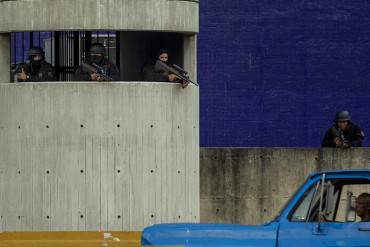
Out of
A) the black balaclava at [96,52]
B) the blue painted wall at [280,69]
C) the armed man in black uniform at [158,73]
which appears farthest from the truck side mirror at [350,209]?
the blue painted wall at [280,69]

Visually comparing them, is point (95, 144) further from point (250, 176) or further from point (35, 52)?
point (250, 176)

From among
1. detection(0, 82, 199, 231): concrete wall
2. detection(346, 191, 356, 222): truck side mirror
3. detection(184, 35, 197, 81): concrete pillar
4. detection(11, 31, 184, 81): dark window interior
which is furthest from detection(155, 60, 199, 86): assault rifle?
detection(346, 191, 356, 222): truck side mirror

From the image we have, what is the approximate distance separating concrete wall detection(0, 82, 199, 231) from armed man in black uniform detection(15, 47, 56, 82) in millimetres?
481

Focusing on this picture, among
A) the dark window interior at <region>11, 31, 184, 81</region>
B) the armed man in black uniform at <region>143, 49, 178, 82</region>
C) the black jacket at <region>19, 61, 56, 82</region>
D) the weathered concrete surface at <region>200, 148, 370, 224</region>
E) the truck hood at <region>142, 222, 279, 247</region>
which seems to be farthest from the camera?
the weathered concrete surface at <region>200, 148, 370, 224</region>

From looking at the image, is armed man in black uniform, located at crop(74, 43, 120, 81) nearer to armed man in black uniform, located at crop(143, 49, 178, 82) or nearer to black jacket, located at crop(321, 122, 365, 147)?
armed man in black uniform, located at crop(143, 49, 178, 82)

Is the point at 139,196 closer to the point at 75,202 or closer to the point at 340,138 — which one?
the point at 75,202

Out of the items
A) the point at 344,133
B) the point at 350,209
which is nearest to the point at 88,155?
the point at 344,133

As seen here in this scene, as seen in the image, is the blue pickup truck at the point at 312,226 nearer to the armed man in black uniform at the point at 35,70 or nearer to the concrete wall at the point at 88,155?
the concrete wall at the point at 88,155

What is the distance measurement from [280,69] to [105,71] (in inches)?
481

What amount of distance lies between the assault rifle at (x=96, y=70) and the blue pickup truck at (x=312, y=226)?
5940mm

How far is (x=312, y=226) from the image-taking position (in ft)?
49.2

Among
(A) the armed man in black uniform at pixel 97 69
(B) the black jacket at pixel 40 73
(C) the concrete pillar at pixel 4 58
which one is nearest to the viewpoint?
(A) the armed man in black uniform at pixel 97 69

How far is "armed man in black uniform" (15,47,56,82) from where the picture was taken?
21609mm

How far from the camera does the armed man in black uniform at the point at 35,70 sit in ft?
70.9
